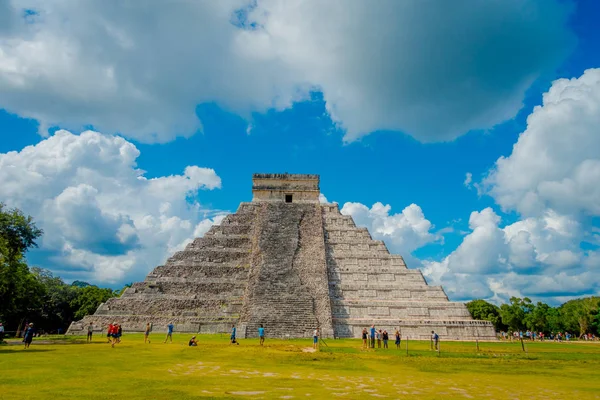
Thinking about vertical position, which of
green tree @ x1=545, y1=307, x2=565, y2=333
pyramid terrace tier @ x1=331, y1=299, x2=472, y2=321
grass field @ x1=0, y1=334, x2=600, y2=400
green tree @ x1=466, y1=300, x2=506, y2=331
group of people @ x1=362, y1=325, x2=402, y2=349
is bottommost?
grass field @ x1=0, y1=334, x2=600, y2=400

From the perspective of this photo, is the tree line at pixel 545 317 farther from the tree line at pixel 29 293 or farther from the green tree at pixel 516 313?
the tree line at pixel 29 293

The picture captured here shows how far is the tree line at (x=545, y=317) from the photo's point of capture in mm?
44625

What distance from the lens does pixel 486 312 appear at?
204 ft

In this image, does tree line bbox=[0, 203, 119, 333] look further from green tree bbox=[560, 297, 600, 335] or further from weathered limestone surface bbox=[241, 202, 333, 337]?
green tree bbox=[560, 297, 600, 335]

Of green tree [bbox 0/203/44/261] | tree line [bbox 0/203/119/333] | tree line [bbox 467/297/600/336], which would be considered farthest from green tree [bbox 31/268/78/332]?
tree line [bbox 467/297/600/336]

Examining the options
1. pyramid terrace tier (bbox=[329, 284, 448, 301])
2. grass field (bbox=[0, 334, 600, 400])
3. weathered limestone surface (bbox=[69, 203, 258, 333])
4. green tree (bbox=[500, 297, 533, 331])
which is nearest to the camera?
grass field (bbox=[0, 334, 600, 400])

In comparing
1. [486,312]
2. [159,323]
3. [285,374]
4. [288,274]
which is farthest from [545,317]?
[285,374]

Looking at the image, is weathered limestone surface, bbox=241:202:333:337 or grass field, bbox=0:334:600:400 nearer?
grass field, bbox=0:334:600:400

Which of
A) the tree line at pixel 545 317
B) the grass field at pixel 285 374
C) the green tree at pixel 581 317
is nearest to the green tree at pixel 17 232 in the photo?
the grass field at pixel 285 374

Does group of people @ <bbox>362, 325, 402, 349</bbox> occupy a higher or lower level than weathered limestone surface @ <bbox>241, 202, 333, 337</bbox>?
lower

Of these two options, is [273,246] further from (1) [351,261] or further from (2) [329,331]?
(2) [329,331]

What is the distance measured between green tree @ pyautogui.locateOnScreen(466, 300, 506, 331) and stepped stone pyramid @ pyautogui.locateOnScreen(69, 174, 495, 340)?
131ft

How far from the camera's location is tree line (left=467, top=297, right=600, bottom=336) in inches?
1757

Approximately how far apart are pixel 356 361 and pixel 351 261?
1538 centimetres
